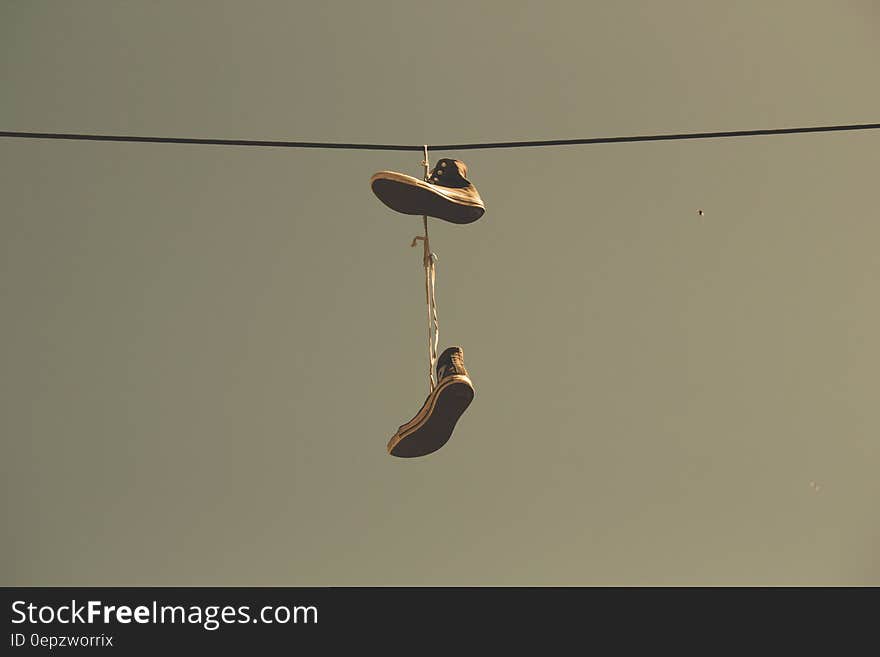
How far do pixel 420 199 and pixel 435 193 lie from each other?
44mm

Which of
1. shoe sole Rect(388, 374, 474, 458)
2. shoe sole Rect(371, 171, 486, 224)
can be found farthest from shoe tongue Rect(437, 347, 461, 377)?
shoe sole Rect(371, 171, 486, 224)

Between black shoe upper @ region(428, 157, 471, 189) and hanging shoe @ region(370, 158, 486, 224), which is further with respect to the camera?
black shoe upper @ region(428, 157, 471, 189)

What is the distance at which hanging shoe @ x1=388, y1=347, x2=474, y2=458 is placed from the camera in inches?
123

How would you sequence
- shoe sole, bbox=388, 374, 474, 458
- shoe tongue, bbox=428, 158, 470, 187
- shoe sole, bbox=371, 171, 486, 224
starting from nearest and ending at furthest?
shoe sole, bbox=371, 171, 486, 224 → shoe sole, bbox=388, 374, 474, 458 → shoe tongue, bbox=428, 158, 470, 187

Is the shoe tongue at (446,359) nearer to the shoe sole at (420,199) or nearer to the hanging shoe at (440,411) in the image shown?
the hanging shoe at (440,411)

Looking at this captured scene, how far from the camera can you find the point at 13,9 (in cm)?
423

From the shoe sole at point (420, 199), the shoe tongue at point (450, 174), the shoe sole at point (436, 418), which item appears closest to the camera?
the shoe sole at point (420, 199)

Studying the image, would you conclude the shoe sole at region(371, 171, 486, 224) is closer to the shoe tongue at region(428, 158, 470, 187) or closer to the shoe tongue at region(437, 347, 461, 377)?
the shoe tongue at region(428, 158, 470, 187)

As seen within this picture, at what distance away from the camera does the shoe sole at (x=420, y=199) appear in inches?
117

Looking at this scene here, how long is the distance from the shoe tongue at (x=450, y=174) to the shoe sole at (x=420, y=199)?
0.41ft

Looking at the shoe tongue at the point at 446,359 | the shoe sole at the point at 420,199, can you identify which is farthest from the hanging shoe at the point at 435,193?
the shoe tongue at the point at 446,359

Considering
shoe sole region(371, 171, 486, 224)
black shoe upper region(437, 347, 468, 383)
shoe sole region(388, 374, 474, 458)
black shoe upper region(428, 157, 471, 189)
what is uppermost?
black shoe upper region(428, 157, 471, 189)
